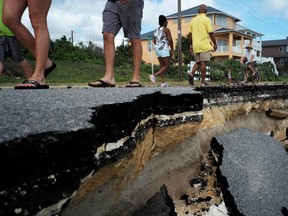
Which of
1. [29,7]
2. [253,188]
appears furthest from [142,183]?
[29,7]

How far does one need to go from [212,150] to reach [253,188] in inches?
26.1

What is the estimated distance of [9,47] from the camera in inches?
163

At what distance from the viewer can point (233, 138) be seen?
363 cm

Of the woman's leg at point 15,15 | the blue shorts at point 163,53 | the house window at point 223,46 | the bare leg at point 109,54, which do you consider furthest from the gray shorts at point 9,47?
the house window at point 223,46

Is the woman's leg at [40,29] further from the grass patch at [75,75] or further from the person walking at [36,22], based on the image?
the grass patch at [75,75]

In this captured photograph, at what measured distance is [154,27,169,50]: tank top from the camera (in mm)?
6570

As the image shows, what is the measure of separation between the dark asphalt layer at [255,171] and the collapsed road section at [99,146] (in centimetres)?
27

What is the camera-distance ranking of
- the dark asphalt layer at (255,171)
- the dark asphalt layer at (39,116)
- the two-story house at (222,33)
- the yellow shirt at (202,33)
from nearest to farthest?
1. the dark asphalt layer at (39,116)
2. the dark asphalt layer at (255,171)
3. the yellow shirt at (202,33)
4. the two-story house at (222,33)

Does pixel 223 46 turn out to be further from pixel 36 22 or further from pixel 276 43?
pixel 36 22

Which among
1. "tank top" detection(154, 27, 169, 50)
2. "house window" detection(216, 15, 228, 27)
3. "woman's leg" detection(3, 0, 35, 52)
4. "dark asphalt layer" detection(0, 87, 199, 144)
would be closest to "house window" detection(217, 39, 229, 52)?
"house window" detection(216, 15, 228, 27)

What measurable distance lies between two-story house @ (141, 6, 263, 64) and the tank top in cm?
2633

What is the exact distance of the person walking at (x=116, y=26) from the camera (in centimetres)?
381

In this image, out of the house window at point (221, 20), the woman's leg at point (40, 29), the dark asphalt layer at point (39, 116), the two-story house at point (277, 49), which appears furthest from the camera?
the two-story house at point (277, 49)

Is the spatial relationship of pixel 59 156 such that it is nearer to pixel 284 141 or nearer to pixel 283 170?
pixel 283 170
